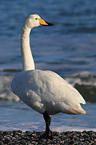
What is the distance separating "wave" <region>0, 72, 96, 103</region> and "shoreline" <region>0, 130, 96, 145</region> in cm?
378

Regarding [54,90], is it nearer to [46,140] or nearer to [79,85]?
[46,140]

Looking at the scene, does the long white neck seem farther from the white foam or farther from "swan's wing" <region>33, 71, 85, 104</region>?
the white foam

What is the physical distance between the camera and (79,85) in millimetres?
12250

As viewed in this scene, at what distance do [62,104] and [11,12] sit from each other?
30.8m

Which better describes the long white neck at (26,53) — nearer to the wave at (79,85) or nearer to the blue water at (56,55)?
the blue water at (56,55)

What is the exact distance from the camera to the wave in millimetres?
10795

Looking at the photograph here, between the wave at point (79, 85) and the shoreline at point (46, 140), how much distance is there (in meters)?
3.78

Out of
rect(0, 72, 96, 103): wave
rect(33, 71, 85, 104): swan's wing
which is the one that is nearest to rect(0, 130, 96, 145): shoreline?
rect(33, 71, 85, 104): swan's wing

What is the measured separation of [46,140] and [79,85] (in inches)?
248

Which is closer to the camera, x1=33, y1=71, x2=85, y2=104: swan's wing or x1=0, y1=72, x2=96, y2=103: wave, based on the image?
x1=33, y1=71, x2=85, y2=104: swan's wing

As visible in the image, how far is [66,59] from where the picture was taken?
16.7m

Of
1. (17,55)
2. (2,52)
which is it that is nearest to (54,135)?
(17,55)

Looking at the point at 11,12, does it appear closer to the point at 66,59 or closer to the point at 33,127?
the point at 66,59

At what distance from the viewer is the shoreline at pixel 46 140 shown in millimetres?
5949
